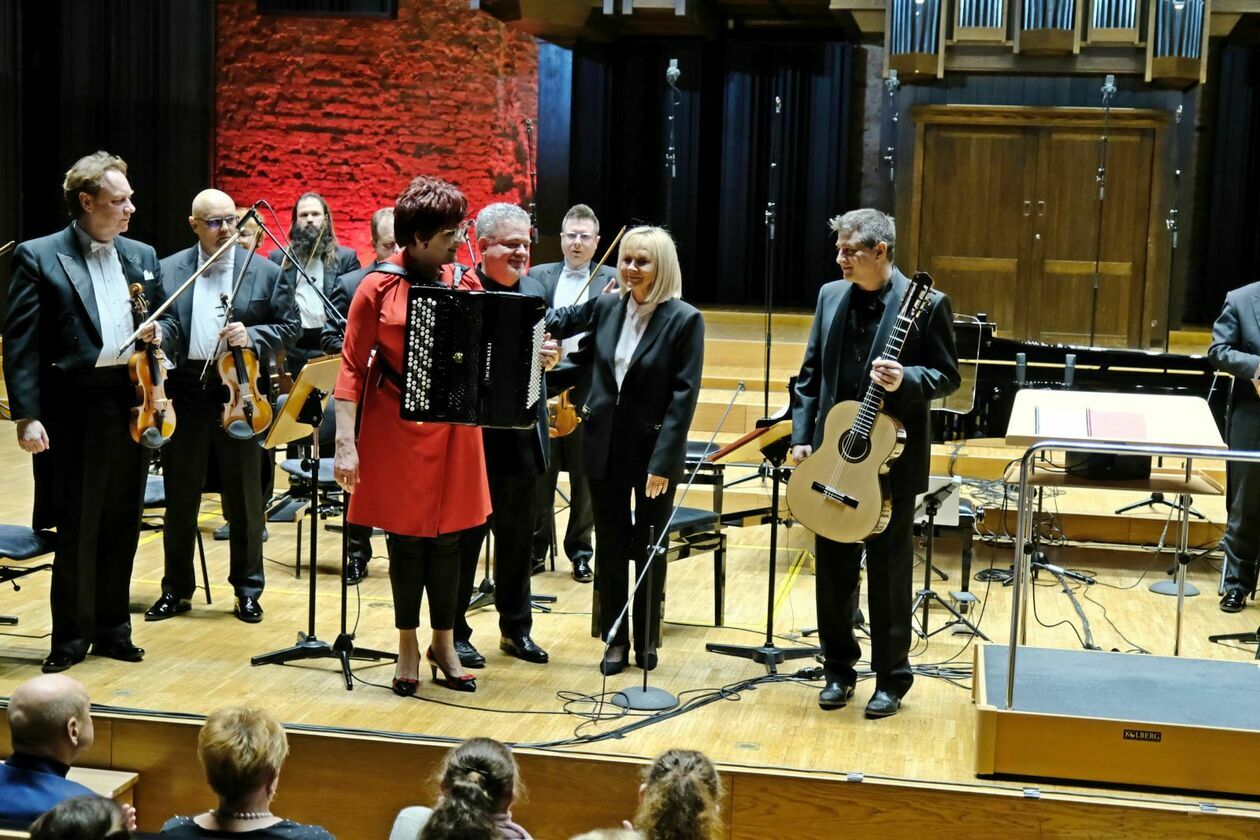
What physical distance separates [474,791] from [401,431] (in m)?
1.72

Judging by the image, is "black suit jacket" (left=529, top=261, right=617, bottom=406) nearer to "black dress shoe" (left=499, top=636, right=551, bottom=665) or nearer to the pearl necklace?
"black dress shoe" (left=499, top=636, right=551, bottom=665)

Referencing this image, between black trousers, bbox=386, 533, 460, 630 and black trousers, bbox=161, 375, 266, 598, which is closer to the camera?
black trousers, bbox=386, 533, 460, 630

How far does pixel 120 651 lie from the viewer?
4711 mm

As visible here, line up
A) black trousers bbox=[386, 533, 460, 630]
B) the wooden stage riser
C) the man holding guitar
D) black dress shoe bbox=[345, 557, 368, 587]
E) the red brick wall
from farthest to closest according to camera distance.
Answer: the red brick wall
black dress shoe bbox=[345, 557, 368, 587]
black trousers bbox=[386, 533, 460, 630]
the man holding guitar
the wooden stage riser

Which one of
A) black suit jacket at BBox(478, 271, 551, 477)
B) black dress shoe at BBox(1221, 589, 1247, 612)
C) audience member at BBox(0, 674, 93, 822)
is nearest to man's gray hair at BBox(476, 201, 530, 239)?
black suit jacket at BBox(478, 271, 551, 477)

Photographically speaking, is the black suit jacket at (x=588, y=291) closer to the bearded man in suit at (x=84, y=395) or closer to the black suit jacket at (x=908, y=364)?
the black suit jacket at (x=908, y=364)

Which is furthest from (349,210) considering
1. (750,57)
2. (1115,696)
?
(1115,696)

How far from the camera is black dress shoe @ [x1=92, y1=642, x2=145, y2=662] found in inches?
185

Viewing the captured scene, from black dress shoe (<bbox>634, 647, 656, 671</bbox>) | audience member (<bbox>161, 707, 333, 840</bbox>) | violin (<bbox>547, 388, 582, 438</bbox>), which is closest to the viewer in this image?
audience member (<bbox>161, 707, 333, 840</bbox>)

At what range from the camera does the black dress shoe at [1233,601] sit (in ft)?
19.1

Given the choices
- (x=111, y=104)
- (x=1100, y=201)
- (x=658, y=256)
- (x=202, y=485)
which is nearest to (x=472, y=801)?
(x=658, y=256)

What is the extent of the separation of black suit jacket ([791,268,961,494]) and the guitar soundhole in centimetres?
11

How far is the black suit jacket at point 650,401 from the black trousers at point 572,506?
1.41m

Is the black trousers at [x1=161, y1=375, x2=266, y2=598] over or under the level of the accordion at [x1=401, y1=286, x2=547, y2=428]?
under
